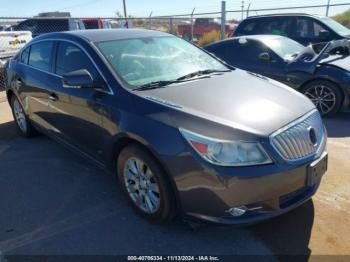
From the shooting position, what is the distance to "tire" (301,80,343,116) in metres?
5.87

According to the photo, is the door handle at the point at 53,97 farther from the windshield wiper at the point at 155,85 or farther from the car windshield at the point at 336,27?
the car windshield at the point at 336,27

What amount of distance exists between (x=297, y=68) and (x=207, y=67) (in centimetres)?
289

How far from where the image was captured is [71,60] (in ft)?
12.8

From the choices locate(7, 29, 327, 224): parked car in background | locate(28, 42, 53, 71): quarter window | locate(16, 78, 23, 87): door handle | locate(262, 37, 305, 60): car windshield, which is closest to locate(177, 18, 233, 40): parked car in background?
locate(262, 37, 305, 60): car windshield

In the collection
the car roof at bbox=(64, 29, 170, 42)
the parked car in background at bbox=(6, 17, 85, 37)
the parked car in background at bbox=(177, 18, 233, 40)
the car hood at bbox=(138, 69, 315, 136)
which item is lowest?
the parked car in background at bbox=(177, 18, 233, 40)

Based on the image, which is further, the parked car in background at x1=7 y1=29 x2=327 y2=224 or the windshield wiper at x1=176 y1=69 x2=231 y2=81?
the windshield wiper at x1=176 y1=69 x2=231 y2=81

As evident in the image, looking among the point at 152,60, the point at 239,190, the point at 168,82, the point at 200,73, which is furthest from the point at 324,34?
the point at 239,190

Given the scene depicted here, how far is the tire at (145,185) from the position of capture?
2838 millimetres

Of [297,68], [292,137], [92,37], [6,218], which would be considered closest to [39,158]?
[6,218]

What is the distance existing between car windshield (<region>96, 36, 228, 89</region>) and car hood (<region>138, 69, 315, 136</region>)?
0.27m

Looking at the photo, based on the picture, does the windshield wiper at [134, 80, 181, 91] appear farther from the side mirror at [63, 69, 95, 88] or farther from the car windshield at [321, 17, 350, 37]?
the car windshield at [321, 17, 350, 37]

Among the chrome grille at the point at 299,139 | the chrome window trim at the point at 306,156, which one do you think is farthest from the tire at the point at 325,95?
the chrome grille at the point at 299,139

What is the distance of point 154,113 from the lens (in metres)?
2.85

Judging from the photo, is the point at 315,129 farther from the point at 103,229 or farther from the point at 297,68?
the point at 297,68
